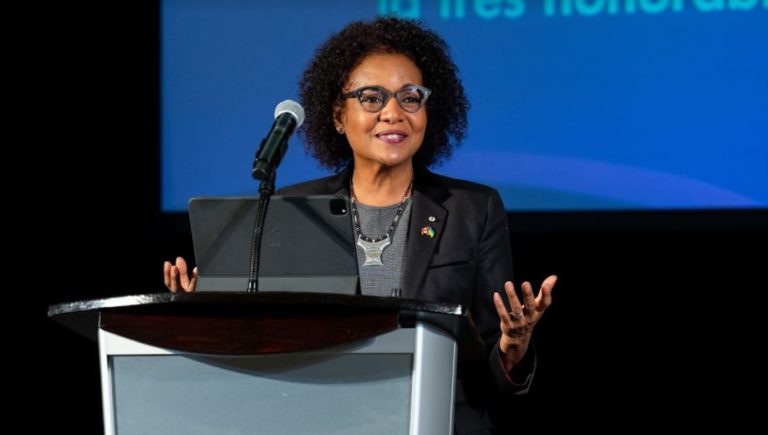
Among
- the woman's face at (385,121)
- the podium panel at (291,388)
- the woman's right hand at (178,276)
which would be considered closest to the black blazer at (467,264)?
the woman's face at (385,121)

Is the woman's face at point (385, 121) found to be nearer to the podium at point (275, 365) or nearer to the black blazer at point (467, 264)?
the black blazer at point (467, 264)

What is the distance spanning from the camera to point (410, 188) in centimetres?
248

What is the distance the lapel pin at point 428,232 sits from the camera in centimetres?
233

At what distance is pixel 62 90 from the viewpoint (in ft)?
12.4

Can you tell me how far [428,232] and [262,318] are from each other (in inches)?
33.3

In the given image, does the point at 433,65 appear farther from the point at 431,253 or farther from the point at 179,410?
the point at 179,410

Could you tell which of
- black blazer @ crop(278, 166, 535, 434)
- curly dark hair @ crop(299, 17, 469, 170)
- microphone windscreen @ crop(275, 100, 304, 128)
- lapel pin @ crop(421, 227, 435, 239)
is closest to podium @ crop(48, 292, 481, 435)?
microphone windscreen @ crop(275, 100, 304, 128)

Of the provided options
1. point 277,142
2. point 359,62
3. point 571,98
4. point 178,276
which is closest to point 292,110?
point 277,142

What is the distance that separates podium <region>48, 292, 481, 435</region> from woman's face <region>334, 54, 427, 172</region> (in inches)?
33.9

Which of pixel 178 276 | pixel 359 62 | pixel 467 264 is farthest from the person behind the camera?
pixel 359 62

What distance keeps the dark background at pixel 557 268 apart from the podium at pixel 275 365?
2.09m

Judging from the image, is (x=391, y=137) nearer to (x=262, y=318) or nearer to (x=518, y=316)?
(x=518, y=316)

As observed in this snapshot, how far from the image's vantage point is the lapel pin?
2332mm

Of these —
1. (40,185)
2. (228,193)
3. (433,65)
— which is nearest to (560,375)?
(228,193)
